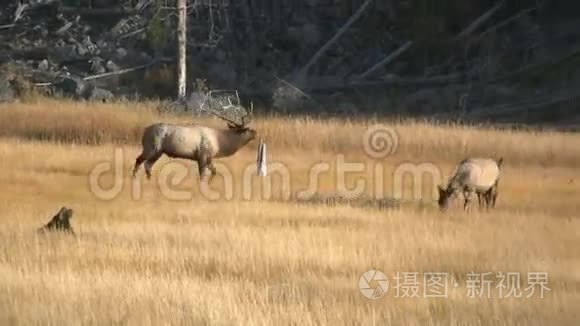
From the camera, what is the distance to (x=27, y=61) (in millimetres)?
34094

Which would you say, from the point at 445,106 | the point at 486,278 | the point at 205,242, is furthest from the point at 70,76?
the point at 486,278

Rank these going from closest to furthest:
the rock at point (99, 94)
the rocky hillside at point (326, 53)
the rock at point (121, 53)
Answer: the rock at point (99, 94) → the rocky hillside at point (326, 53) → the rock at point (121, 53)

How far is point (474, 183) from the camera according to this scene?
12.6 m

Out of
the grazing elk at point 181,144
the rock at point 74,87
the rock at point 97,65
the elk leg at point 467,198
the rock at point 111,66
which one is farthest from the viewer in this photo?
the rock at point 111,66

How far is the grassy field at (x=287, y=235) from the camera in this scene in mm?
6773

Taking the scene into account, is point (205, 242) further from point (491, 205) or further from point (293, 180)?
point (293, 180)

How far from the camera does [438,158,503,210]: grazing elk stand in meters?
12.4

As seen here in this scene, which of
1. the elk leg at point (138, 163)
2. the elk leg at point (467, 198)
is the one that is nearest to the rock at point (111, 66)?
the elk leg at point (138, 163)

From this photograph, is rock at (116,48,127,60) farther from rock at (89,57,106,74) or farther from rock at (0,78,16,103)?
rock at (0,78,16,103)

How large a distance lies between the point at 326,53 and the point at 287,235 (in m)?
26.2

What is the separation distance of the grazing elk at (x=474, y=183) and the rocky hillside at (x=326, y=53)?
51.8 feet

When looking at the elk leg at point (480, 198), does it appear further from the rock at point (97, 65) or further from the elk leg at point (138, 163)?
the rock at point (97, 65)

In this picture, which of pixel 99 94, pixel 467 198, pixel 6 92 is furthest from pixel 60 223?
pixel 99 94

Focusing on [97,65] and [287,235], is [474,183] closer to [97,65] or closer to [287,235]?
[287,235]
